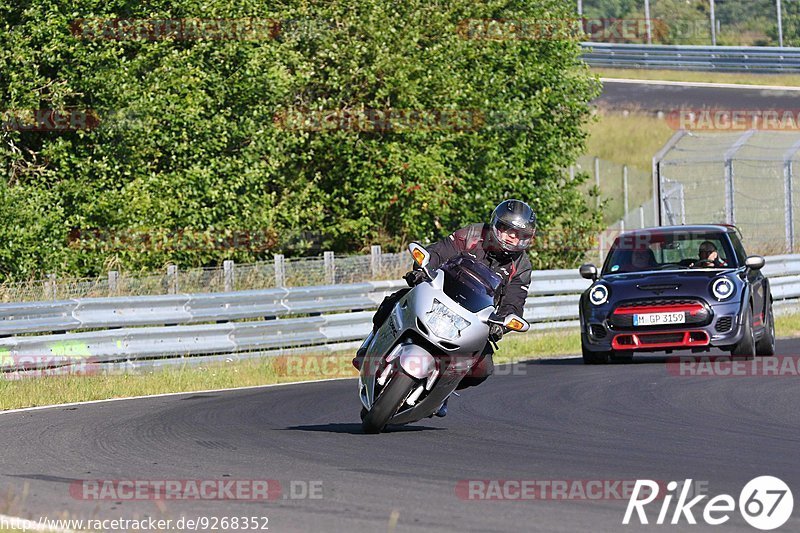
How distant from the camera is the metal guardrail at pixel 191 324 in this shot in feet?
47.8

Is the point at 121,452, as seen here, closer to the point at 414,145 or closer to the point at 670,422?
the point at 670,422

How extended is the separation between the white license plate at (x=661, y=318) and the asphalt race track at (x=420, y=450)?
1760 millimetres

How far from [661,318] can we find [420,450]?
288 inches

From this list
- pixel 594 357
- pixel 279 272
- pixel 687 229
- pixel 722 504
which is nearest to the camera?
pixel 722 504

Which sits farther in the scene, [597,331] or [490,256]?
[597,331]

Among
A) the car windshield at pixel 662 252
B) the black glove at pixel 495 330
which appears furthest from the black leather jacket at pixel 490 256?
the car windshield at pixel 662 252

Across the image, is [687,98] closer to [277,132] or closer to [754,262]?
[277,132]

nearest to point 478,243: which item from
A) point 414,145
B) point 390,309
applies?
point 390,309

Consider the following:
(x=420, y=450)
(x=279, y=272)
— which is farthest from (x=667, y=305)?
(x=420, y=450)

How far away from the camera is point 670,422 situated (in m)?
10.2

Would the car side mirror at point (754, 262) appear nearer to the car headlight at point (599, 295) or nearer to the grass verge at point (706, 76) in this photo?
the car headlight at point (599, 295)

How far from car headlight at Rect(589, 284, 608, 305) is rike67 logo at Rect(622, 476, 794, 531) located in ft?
28.8

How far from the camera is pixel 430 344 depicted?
358 inches

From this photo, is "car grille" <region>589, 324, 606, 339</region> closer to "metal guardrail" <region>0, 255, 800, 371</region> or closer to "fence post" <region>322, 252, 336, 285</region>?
"metal guardrail" <region>0, 255, 800, 371</region>
